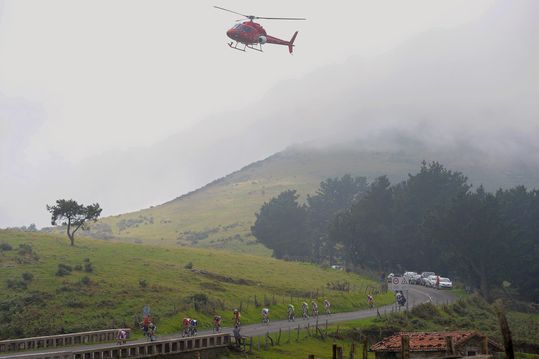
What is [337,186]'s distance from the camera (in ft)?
620

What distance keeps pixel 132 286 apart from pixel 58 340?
64.9ft

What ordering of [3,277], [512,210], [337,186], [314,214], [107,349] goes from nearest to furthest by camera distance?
[107,349] < [3,277] < [512,210] < [314,214] < [337,186]

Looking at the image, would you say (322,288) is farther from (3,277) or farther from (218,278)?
(3,277)

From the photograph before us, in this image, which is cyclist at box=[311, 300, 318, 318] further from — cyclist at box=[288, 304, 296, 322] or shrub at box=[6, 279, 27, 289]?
shrub at box=[6, 279, 27, 289]

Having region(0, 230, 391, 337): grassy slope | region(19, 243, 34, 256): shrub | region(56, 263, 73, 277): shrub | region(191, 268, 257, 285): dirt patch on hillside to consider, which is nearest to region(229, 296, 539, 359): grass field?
region(0, 230, 391, 337): grassy slope

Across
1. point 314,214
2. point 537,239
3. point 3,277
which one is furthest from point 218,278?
point 314,214

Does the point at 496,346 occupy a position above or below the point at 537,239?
below

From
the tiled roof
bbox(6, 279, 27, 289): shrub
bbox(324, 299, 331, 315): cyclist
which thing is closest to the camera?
the tiled roof

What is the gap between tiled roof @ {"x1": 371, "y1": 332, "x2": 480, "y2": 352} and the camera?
45966mm

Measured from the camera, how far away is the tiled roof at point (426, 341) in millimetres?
45966

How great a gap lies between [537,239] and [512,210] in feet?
34.6

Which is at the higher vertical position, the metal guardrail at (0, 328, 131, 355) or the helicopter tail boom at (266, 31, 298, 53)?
the helicopter tail boom at (266, 31, 298, 53)

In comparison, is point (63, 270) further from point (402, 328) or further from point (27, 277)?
point (402, 328)

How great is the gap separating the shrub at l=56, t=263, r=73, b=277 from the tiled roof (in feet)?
121
